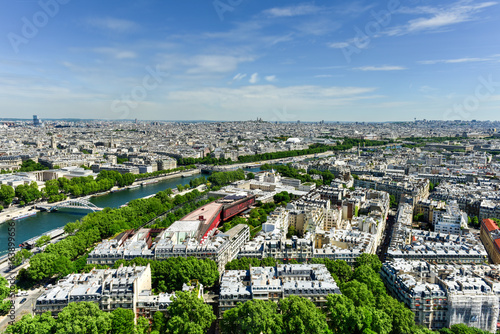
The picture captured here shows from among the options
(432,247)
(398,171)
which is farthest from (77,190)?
(398,171)

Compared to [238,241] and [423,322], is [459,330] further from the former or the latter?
[238,241]

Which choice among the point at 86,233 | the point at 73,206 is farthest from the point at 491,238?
the point at 73,206

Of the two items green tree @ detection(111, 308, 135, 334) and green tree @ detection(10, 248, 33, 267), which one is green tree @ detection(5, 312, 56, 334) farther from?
green tree @ detection(10, 248, 33, 267)

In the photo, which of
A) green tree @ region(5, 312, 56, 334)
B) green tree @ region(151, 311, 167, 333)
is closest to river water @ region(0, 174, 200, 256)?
green tree @ region(5, 312, 56, 334)

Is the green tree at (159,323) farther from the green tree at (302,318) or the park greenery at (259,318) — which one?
the green tree at (302,318)

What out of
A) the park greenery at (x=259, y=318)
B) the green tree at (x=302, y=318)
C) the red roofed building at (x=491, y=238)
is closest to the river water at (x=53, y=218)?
the park greenery at (x=259, y=318)

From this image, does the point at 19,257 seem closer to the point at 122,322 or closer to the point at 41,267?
the point at 41,267
